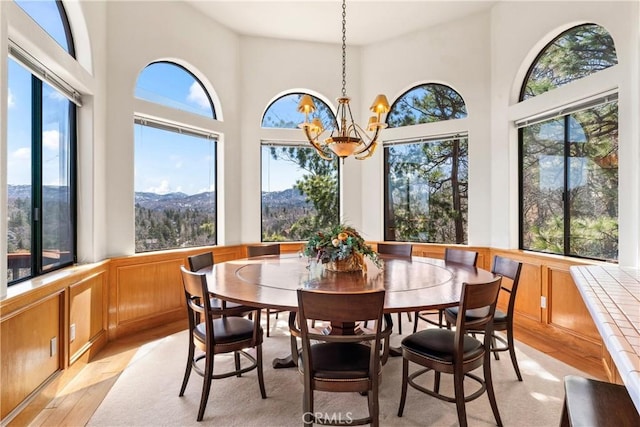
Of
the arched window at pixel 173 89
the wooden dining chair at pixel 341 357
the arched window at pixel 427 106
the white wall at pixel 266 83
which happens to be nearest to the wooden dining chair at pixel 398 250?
the white wall at pixel 266 83

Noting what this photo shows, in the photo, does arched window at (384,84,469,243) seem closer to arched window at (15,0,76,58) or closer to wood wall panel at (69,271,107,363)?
wood wall panel at (69,271,107,363)

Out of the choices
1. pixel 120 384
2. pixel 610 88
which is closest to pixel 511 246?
pixel 610 88

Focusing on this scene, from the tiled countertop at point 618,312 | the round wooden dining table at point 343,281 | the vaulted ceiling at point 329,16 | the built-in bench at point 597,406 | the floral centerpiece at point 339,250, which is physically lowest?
the built-in bench at point 597,406

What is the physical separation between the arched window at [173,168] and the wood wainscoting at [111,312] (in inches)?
11.6

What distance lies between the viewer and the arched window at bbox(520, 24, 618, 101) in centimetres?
303

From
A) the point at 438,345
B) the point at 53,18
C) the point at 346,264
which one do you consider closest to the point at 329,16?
the point at 53,18

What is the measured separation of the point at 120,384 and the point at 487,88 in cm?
469

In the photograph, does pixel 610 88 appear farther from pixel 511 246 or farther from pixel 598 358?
pixel 598 358

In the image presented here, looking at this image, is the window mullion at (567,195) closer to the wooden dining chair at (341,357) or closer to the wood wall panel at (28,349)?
the wooden dining chair at (341,357)

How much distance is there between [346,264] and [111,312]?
7.54 ft

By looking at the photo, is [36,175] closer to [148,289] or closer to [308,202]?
[148,289]

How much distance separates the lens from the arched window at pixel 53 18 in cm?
237

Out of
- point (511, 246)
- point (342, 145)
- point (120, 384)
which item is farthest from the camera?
point (511, 246)

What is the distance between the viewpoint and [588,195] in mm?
3188
